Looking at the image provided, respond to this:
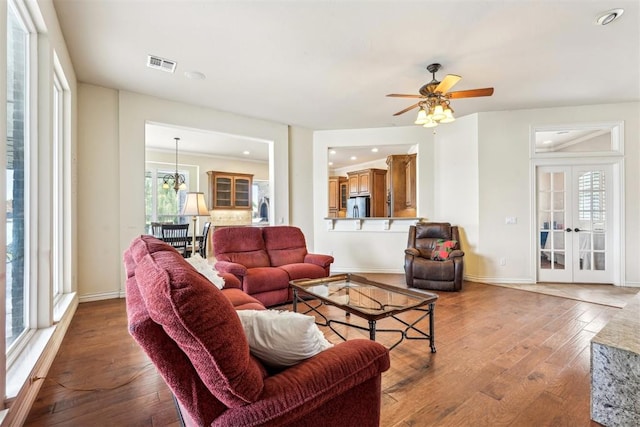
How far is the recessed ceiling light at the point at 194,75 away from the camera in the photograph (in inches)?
135

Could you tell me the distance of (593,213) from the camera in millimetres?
4508

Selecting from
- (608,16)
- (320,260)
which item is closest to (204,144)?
(320,260)

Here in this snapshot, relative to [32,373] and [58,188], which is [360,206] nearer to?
[58,188]

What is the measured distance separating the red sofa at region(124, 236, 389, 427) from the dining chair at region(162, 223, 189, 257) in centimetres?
394

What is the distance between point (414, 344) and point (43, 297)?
9.59 feet

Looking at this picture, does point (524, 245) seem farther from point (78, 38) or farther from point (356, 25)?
point (78, 38)

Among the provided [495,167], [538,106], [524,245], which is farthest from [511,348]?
[538,106]

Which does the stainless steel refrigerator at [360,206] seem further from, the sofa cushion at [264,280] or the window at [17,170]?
the window at [17,170]

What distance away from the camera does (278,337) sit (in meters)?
1.09

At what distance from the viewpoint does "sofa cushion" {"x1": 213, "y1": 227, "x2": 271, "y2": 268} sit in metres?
3.57

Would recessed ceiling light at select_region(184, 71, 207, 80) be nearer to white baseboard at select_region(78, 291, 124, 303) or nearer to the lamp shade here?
the lamp shade

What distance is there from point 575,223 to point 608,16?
3163 millimetres

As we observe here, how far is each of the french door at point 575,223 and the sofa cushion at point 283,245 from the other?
3724mm

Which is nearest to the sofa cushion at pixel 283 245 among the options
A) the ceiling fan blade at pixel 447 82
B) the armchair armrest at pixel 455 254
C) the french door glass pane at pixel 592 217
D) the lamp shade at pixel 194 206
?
the lamp shade at pixel 194 206
